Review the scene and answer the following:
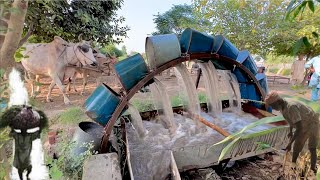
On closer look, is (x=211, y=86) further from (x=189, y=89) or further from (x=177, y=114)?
(x=177, y=114)

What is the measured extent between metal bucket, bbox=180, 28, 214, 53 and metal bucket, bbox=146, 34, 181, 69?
17 cm

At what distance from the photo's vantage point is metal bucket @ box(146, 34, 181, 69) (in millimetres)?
2688

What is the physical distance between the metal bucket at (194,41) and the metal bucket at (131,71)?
24.4 inches

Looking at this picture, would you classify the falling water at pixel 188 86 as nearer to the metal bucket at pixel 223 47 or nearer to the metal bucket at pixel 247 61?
the metal bucket at pixel 223 47

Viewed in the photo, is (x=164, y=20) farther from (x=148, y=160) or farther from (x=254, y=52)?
(x=148, y=160)

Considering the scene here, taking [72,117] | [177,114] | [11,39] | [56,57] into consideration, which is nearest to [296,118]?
[11,39]

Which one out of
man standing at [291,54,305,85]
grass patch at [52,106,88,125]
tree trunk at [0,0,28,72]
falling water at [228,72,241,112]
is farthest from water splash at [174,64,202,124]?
man standing at [291,54,305,85]

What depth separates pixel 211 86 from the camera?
371 cm

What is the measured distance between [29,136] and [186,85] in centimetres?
255

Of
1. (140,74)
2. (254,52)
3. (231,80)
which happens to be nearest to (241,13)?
(254,52)

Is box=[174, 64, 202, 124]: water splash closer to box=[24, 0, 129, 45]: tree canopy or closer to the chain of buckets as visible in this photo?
the chain of buckets

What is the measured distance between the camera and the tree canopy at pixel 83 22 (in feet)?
24.3

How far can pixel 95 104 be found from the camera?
266 cm

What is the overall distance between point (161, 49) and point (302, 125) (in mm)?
1786
